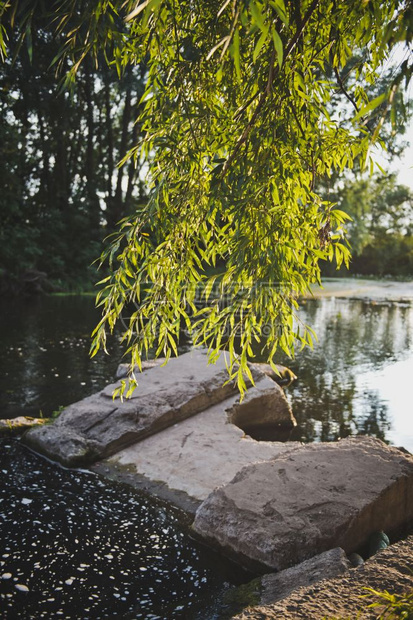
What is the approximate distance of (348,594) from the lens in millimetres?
2830

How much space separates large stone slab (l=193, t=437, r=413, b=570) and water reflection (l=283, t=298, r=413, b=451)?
260 cm

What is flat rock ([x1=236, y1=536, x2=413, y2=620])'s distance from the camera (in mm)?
2680

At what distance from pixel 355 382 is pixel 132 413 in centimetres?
554

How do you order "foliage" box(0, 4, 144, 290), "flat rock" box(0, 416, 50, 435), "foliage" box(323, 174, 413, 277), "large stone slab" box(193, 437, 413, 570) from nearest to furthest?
"large stone slab" box(193, 437, 413, 570) < "flat rock" box(0, 416, 50, 435) < "foliage" box(0, 4, 144, 290) < "foliage" box(323, 174, 413, 277)

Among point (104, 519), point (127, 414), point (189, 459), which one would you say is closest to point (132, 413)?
point (127, 414)

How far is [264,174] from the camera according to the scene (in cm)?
361

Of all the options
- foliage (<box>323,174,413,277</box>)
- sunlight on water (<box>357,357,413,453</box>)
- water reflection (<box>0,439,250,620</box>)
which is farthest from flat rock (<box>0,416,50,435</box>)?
foliage (<box>323,174,413,277</box>)

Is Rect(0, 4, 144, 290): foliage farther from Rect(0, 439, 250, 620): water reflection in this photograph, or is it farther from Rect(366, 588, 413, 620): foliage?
Rect(366, 588, 413, 620): foliage

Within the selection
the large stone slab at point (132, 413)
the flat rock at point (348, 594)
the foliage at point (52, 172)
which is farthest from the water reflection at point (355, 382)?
the foliage at point (52, 172)

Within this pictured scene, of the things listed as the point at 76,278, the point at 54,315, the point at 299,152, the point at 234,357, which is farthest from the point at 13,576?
the point at 76,278

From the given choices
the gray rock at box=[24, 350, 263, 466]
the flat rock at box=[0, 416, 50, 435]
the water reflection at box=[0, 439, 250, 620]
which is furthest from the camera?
the flat rock at box=[0, 416, 50, 435]

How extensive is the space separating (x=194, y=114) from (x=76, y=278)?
25.7 metres

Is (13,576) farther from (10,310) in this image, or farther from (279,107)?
(10,310)

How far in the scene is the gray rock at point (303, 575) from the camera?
3.55 m
